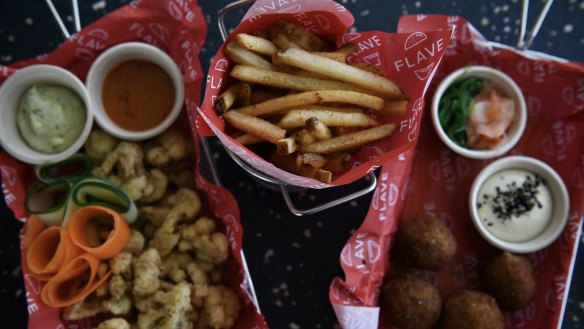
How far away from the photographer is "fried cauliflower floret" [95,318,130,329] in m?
1.82

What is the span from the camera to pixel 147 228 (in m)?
2.05

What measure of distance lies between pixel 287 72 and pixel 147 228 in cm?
82

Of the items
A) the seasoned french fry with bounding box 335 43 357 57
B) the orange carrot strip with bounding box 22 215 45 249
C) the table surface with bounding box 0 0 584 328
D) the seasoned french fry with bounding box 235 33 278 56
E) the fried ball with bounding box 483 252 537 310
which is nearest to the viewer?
the seasoned french fry with bounding box 235 33 278 56

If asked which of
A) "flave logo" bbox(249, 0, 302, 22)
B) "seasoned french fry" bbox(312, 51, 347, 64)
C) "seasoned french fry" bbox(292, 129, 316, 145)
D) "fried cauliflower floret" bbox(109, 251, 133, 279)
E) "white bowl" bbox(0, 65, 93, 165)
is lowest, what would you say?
"fried cauliflower floret" bbox(109, 251, 133, 279)

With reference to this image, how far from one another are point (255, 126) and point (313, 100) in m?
0.19

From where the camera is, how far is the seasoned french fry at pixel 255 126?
63.5 inches

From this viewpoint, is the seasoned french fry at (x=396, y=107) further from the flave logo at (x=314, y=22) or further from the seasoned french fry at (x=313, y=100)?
the flave logo at (x=314, y=22)

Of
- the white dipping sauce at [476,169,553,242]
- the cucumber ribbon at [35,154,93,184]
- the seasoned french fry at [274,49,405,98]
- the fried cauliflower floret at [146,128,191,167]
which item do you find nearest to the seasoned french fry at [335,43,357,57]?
the seasoned french fry at [274,49,405,98]

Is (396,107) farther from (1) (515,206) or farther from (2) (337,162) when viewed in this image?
(1) (515,206)

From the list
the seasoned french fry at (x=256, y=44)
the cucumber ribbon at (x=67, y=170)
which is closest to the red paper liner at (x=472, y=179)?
the seasoned french fry at (x=256, y=44)

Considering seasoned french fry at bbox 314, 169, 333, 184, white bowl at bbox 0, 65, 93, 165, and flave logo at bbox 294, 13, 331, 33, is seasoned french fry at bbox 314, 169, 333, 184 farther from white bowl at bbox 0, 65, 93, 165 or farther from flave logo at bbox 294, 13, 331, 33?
white bowl at bbox 0, 65, 93, 165

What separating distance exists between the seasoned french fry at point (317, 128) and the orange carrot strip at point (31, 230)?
41.2 inches

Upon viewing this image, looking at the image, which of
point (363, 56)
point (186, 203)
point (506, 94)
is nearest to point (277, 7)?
point (363, 56)

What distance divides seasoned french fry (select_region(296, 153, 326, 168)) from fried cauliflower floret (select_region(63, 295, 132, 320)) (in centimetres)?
82
